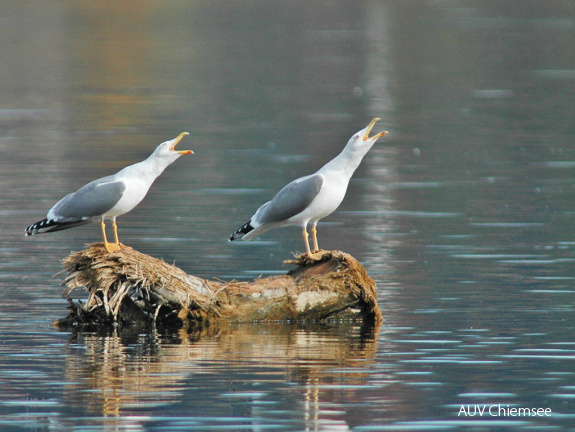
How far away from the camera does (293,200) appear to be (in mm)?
13617

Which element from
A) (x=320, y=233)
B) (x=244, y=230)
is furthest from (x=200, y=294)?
(x=320, y=233)

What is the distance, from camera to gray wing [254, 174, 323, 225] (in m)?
13.5

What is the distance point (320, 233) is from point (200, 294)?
6.68 metres

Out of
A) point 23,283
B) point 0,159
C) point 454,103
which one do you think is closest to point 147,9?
point 454,103

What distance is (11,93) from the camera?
148 feet

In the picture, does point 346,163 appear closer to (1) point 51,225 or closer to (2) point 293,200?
(2) point 293,200

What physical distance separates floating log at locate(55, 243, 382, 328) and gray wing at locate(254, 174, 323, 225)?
64 cm

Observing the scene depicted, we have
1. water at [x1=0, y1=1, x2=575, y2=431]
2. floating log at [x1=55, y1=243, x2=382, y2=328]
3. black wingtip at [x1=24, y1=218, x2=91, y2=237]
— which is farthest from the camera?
black wingtip at [x1=24, y1=218, x2=91, y2=237]

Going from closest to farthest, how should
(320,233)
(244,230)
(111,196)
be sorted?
(111,196)
(244,230)
(320,233)

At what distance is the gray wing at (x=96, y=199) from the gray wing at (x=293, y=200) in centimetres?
165

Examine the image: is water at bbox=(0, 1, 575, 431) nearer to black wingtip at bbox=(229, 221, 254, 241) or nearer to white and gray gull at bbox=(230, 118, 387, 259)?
black wingtip at bbox=(229, 221, 254, 241)

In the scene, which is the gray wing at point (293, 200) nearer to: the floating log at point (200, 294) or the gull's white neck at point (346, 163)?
the gull's white neck at point (346, 163)

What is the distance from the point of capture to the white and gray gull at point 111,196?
43.6 feet

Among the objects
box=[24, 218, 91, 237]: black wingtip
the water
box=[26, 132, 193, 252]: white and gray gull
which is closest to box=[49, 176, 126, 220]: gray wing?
box=[26, 132, 193, 252]: white and gray gull
